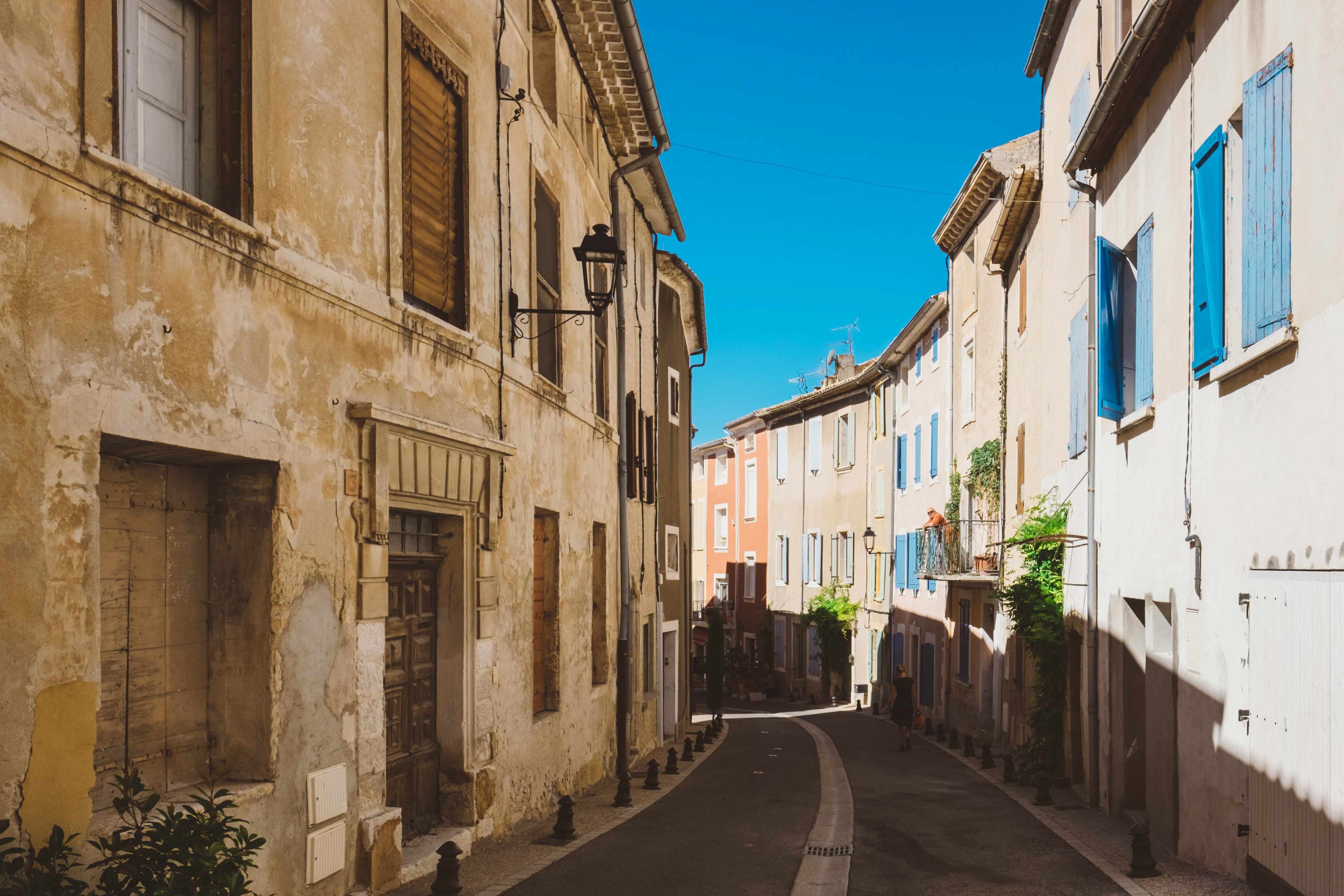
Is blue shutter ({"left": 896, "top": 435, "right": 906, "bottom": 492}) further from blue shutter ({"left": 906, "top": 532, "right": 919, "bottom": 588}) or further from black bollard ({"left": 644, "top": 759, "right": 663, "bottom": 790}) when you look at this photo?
black bollard ({"left": 644, "top": 759, "right": 663, "bottom": 790})

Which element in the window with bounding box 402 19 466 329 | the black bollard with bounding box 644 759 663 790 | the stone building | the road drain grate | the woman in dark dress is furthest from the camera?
the woman in dark dress

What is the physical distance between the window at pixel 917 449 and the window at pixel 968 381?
183 inches

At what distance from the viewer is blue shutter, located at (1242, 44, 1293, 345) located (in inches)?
299

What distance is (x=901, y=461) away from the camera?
1304 inches

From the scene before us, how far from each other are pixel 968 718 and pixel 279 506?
2069cm

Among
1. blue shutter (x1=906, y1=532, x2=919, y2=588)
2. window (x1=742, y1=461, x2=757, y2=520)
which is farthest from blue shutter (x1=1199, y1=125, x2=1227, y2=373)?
window (x1=742, y1=461, x2=757, y2=520)

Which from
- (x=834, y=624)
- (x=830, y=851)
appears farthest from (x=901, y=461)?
(x=830, y=851)

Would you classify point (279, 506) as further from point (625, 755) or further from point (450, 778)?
point (625, 755)

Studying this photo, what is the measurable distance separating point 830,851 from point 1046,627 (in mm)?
6634

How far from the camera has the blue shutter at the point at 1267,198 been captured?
760cm

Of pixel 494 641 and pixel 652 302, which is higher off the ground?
pixel 652 302

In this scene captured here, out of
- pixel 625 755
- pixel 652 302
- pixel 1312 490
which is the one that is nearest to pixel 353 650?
pixel 1312 490

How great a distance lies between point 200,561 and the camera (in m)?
6.82

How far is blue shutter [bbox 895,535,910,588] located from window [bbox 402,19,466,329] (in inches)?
913
